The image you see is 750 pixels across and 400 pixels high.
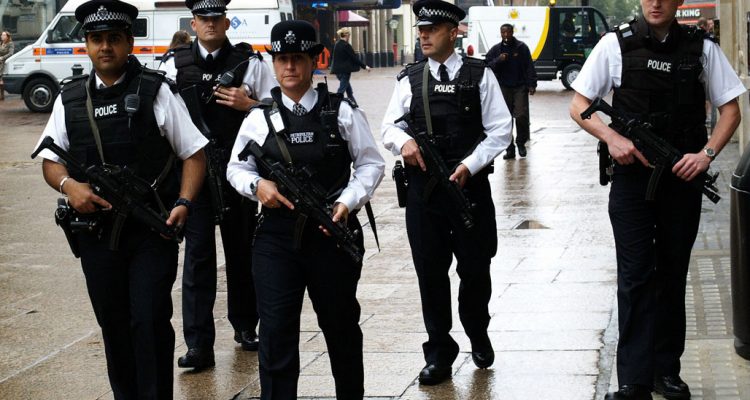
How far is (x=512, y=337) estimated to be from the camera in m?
7.20

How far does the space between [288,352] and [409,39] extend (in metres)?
83.3

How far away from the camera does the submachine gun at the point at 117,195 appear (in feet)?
16.4

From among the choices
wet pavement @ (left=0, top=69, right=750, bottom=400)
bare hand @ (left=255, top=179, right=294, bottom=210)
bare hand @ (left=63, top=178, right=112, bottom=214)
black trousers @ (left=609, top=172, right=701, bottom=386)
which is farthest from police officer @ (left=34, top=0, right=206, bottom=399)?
black trousers @ (left=609, top=172, right=701, bottom=386)

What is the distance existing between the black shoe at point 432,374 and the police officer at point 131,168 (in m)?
1.52

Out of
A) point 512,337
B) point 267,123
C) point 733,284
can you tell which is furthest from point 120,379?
point 733,284

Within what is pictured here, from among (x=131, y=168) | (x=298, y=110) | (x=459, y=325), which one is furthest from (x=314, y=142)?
(x=459, y=325)

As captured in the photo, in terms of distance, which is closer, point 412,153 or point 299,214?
point 299,214

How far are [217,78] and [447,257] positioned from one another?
5.58ft

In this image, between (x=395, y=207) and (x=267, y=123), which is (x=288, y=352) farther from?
(x=395, y=207)

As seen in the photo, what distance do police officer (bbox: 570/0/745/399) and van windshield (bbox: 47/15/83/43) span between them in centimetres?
2418

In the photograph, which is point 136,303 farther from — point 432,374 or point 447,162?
point 447,162

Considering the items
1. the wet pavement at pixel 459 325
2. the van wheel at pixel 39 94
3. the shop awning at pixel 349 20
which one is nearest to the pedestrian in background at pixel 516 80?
the wet pavement at pixel 459 325

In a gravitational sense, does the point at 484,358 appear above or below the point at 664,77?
below

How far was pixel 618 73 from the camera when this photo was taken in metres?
5.64
